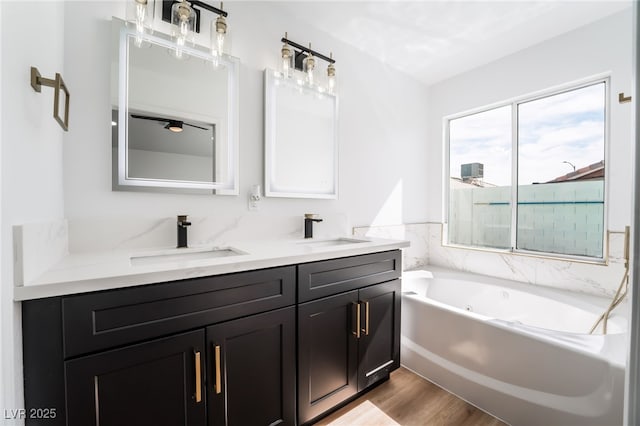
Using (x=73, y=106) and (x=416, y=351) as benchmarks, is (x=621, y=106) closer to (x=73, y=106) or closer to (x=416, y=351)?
(x=416, y=351)

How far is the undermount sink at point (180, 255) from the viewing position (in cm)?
126

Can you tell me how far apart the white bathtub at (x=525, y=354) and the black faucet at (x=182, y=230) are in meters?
1.55

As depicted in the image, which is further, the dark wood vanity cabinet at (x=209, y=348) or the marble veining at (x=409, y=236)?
the marble veining at (x=409, y=236)

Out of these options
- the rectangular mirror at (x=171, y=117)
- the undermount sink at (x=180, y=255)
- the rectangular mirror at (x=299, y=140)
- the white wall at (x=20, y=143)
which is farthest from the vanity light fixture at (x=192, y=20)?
the undermount sink at (x=180, y=255)

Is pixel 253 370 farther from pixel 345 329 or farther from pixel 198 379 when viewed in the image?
pixel 345 329

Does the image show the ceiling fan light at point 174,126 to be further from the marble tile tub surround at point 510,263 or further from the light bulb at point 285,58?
the marble tile tub surround at point 510,263

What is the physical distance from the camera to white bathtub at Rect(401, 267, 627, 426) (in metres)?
1.21

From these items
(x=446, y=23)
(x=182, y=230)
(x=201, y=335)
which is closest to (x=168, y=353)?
(x=201, y=335)

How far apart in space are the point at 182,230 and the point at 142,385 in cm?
74

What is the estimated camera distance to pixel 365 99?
2.44 m

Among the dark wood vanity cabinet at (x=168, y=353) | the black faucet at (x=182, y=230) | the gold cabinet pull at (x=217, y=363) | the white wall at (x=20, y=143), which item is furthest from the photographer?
the black faucet at (x=182, y=230)

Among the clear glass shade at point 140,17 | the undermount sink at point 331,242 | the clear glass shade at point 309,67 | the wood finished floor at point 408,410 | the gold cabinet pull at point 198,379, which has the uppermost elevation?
the clear glass shade at point 309,67

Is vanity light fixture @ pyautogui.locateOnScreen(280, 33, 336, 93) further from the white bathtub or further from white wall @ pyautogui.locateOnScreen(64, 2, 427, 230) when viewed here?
the white bathtub

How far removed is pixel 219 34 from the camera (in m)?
1.46
